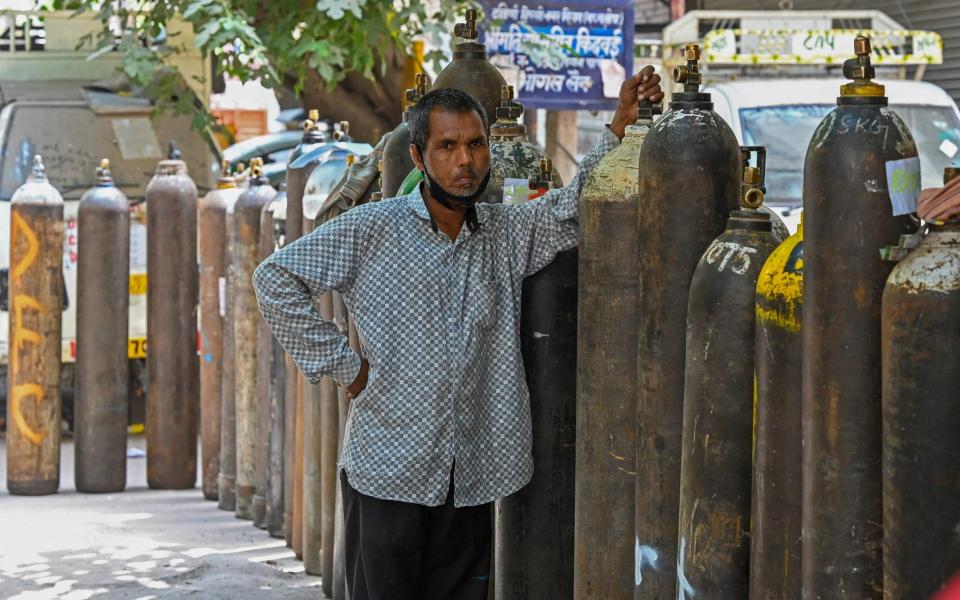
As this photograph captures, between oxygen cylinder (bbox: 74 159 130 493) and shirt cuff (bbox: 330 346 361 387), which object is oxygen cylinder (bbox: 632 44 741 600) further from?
oxygen cylinder (bbox: 74 159 130 493)

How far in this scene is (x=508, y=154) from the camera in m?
4.05

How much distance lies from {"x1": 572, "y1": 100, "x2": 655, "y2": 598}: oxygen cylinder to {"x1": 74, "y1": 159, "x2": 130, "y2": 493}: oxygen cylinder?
4345mm

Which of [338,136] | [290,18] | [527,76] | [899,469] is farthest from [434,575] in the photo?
[527,76]

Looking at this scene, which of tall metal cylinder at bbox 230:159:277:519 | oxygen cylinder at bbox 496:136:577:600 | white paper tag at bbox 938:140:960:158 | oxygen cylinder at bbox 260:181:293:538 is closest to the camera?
oxygen cylinder at bbox 496:136:577:600

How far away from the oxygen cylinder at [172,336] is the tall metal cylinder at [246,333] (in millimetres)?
793

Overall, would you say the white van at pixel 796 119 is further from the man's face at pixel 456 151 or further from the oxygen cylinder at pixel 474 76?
the man's face at pixel 456 151

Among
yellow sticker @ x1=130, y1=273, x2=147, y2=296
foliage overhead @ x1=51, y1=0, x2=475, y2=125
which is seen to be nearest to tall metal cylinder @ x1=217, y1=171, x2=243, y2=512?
foliage overhead @ x1=51, y1=0, x2=475, y2=125

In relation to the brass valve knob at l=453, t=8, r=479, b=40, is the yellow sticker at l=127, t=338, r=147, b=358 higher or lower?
lower

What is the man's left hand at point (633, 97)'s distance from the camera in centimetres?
353

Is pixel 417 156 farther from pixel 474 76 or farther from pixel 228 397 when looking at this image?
pixel 228 397

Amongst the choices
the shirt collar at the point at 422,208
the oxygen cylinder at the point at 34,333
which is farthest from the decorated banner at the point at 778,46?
the shirt collar at the point at 422,208

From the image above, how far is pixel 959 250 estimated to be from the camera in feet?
7.54

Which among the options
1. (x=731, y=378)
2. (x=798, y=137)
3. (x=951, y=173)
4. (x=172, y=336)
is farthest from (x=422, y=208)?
(x=798, y=137)

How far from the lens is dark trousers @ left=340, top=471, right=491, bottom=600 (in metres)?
3.49
